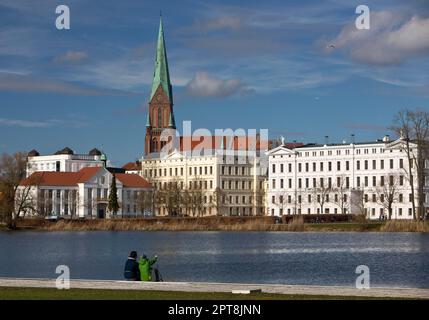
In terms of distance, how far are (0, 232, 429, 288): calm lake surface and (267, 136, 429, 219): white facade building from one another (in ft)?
169

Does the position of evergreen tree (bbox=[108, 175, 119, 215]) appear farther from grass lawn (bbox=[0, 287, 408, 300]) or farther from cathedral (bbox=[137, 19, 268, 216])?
grass lawn (bbox=[0, 287, 408, 300])

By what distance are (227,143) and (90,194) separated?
26.1 meters

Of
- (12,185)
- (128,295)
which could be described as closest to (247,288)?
(128,295)

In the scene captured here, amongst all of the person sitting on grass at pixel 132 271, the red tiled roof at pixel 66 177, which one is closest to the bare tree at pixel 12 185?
the red tiled roof at pixel 66 177

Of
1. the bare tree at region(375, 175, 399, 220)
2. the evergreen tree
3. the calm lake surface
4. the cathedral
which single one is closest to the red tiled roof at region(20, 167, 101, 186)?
the cathedral

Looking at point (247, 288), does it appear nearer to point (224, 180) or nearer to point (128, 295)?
point (128, 295)

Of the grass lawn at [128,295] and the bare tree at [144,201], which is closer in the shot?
the grass lawn at [128,295]

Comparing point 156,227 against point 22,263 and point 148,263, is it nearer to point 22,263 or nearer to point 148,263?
point 22,263

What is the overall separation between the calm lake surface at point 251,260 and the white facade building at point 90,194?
81074 millimetres

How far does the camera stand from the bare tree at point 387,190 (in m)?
130

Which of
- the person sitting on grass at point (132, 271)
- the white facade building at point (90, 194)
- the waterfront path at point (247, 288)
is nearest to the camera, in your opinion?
the waterfront path at point (247, 288)

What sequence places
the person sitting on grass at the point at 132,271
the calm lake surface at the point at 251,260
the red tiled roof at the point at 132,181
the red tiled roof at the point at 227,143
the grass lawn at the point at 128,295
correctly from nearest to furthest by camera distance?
the grass lawn at the point at 128,295
the person sitting on grass at the point at 132,271
the calm lake surface at the point at 251,260
the red tiled roof at the point at 227,143
the red tiled roof at the point at 132,181

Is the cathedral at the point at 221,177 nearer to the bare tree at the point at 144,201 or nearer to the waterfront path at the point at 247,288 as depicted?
the bare tree at the point at 144,201
